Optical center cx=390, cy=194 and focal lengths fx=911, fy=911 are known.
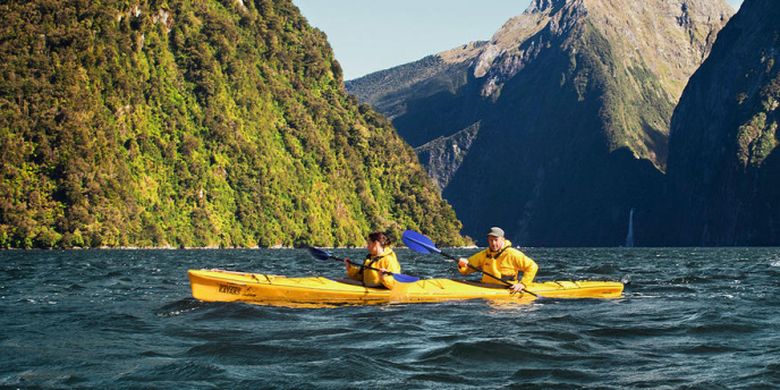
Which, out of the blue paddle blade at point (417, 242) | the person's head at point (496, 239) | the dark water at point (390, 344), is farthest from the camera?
the blue paddle blade at point (417, 242)

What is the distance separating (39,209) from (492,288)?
89.7 meters

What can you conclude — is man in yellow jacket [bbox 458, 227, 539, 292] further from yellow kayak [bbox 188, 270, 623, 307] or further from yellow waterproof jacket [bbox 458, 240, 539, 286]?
yellow kayak [bbox 188, 270, 623, 307]

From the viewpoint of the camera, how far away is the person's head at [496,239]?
2204 centimetres

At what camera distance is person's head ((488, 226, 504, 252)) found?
72.3 feet

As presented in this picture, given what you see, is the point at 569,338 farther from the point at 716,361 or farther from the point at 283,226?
the point at 283,226

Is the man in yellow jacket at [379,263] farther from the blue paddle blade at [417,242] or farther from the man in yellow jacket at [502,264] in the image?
the blue paddle blade at [417,242]

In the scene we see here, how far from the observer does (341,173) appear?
156 meters

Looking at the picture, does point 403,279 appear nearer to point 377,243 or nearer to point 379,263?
point 379,263

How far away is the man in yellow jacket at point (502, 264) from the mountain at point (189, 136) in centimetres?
8521

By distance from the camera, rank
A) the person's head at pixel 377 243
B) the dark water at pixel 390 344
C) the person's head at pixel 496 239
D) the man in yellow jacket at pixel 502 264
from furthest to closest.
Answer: the man in yellow jacket at pixel 502 264, the person's head at pixel 496 239, the person's head at pixel 377 243, the dark water at pixel 390 344

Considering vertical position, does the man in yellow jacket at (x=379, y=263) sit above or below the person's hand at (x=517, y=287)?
above

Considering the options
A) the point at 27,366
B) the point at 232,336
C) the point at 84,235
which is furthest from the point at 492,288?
the point at 84,235

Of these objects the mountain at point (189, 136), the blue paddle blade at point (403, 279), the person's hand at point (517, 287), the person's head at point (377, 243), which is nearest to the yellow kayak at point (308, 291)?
the blue paddle blade at point (403, 279)

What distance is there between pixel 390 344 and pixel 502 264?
25.1ft
